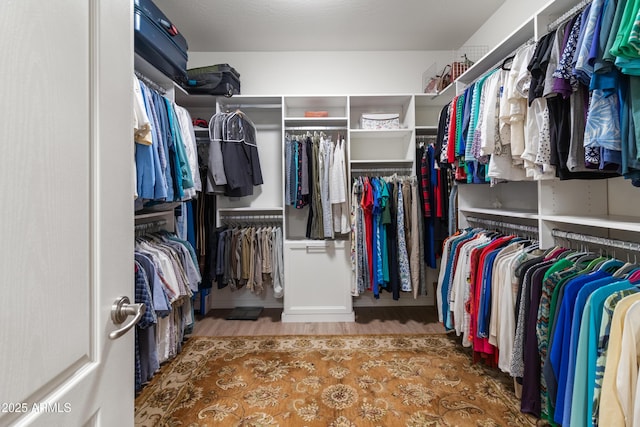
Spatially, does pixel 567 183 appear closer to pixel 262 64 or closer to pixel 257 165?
pixel 257 165

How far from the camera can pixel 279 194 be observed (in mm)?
3291

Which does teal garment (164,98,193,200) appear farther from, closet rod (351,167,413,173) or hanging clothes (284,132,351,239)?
closet rod (351,167,413,173)

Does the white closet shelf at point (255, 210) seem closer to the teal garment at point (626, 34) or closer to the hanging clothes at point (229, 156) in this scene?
the hanging clothes at point (229, 156)

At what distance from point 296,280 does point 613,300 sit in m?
2.22

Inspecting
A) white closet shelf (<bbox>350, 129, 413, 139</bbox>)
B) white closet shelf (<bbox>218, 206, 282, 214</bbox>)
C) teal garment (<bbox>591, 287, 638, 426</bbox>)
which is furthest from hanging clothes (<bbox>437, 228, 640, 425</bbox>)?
white closet shelf (<bbox>218, 206, 282, 214</bbox>)

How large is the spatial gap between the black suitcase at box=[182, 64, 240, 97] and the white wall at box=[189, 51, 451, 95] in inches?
17.3

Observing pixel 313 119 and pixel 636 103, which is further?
pixel 313 119

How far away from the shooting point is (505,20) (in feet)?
8.00

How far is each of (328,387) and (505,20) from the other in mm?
3097

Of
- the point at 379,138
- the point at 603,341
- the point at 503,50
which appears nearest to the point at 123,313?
the point at 603,341

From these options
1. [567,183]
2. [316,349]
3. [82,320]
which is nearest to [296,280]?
[316,349]

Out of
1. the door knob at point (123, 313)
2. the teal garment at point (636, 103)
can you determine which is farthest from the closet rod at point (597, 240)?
the door knob at point (123, 313)

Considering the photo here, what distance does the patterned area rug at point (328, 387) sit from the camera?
1.57 metres

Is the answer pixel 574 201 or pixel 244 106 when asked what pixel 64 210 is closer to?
pixel 574 201
